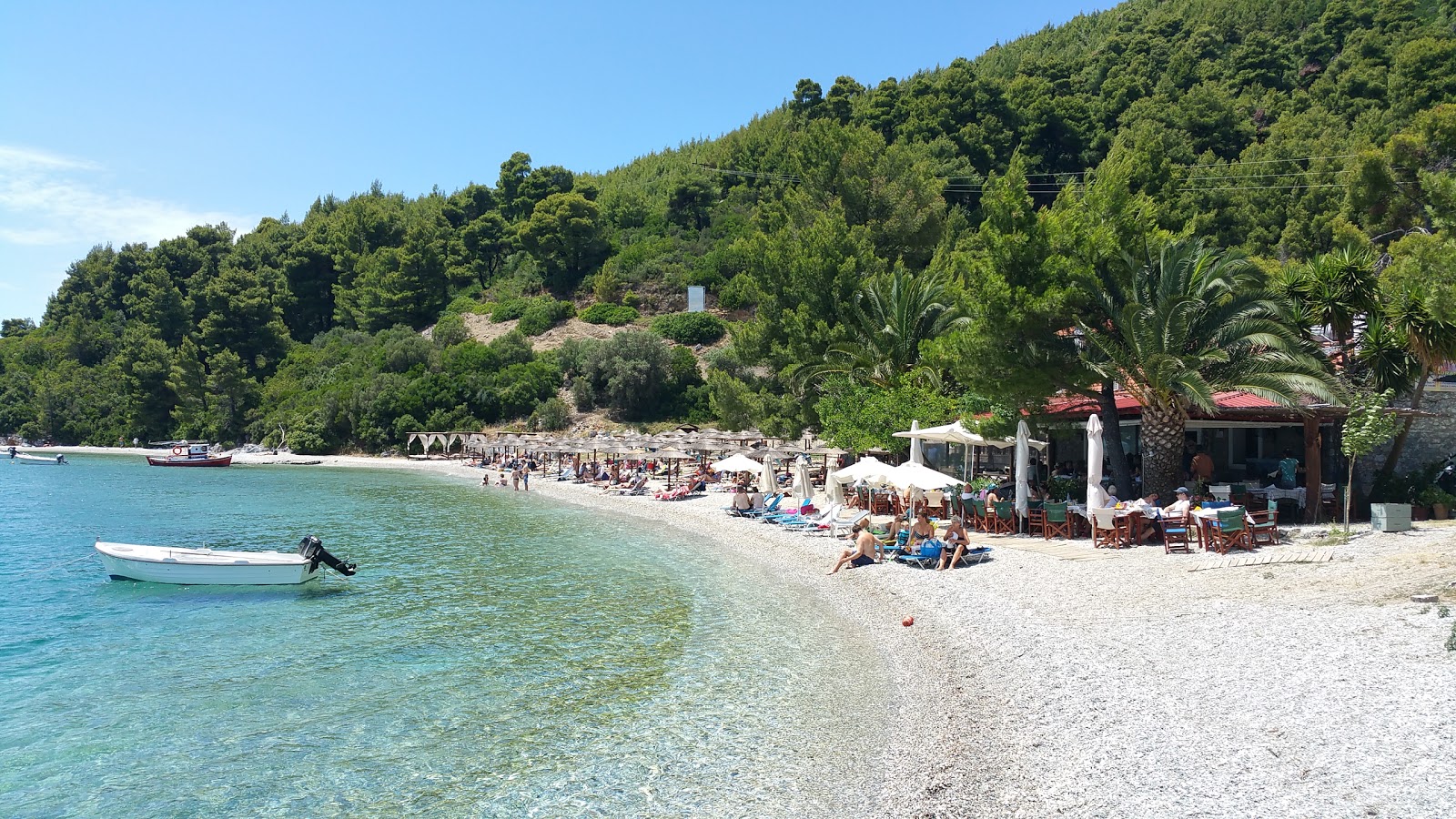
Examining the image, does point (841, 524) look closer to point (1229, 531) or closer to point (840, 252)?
point (1229, 531)

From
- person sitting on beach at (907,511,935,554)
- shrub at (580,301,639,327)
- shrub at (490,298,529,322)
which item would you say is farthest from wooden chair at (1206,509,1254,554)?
shrub at (490,298,529,322)

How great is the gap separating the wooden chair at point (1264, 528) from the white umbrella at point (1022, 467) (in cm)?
381

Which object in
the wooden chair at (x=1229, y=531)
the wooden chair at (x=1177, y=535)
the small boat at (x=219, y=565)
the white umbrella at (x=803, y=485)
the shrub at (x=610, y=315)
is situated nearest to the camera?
the wooden chair at (x=1229, y=531)

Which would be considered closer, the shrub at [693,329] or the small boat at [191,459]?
the small boat at [191,459]

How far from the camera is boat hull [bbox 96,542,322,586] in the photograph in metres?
15.9

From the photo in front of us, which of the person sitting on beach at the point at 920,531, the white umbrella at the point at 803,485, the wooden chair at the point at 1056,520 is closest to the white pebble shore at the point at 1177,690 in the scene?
the person sitting on beach at the point at 920,531

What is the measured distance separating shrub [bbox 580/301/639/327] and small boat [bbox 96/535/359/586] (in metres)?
48.4

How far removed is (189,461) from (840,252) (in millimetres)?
45912

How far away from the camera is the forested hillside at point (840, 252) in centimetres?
1762

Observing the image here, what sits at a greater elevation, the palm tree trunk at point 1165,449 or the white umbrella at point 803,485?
the palm tree trunk at point 1165,449

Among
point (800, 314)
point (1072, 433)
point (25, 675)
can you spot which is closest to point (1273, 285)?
point (1072, 433)

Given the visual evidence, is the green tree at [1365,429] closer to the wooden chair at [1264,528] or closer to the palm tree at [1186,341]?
the palm tree at [1186,341]

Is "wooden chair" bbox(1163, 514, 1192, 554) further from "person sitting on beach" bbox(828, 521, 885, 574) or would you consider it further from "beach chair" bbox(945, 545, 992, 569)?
"person sitting on beach" bbox(828, 521, 885, 574)

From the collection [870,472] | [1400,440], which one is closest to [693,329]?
[870,472]
